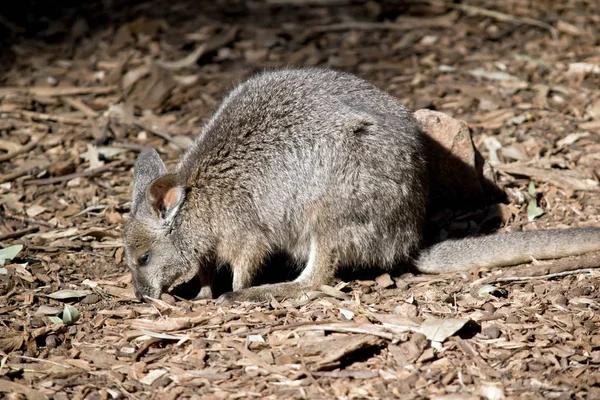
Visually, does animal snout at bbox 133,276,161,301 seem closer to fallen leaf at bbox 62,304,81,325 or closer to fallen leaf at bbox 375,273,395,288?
fallen leaf at bbox 62,304,81,325

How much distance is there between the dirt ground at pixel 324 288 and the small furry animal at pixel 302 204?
173 millimetres

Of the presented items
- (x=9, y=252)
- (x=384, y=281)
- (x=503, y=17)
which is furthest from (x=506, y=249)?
(x=503, y=17)

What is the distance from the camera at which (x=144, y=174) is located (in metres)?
5.81

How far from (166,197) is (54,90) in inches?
126

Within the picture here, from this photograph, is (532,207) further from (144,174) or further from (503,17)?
(503,17)

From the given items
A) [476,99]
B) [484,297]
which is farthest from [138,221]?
[476,99]

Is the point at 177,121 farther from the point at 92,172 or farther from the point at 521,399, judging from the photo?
the point at 521,399

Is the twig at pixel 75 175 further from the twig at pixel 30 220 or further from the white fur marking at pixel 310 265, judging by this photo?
the white fur marking at pixel 310 265

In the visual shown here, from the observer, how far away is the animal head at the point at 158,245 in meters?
5.57

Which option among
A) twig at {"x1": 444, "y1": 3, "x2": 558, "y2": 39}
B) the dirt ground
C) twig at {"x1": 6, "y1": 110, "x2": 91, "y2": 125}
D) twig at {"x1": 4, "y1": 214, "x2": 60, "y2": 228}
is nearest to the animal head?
the dirt ground

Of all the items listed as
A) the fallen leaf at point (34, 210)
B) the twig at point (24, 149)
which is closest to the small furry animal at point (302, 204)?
the fallen leaf at point (34, 210)

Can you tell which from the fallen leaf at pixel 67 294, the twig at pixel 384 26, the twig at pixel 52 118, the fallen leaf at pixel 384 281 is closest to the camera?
the fallen leaf at pixel 67 294

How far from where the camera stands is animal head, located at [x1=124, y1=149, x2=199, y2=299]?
5.57 m

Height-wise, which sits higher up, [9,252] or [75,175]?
[75,175]
